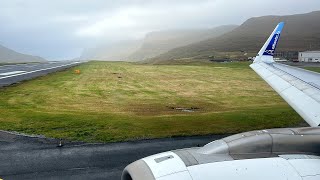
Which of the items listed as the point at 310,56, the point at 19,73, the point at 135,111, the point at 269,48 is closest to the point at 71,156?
the point at 135,111

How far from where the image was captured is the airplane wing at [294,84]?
43.3 ft

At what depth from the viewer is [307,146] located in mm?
7895

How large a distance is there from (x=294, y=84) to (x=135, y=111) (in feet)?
48.2

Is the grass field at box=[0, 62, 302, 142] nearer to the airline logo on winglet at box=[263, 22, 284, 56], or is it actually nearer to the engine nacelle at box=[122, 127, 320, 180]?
the airline logo on winglet at box=[263, 22, 284, 56]

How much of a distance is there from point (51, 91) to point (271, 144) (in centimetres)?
3631

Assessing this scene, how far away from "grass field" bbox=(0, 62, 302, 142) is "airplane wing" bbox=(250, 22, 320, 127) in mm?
3732

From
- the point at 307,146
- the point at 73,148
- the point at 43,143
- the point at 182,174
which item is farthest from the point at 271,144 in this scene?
the point at 43,143

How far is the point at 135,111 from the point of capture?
29.0 metres

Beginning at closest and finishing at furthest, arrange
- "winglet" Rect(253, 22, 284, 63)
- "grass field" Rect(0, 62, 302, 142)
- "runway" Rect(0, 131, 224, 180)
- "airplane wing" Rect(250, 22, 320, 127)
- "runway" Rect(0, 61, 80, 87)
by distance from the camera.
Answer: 1. "airplane wing" Rect(250, 22, 320, 127)
2. "runway" Rect(0, 131, 224, 180)
3. "grass field" Rect(0, 62, 302, 142)
4. "winglet" Rect(253, 22, 284, 63)
5. "runway" Rect(0, 61, 80, 87)

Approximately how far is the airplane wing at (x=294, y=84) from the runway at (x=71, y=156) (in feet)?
16.6

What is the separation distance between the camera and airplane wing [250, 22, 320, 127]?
13.2 m

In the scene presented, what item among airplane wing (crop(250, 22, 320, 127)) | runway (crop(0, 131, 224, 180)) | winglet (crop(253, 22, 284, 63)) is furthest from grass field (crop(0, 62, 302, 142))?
winglet (crop(253, 22, 284, 63))

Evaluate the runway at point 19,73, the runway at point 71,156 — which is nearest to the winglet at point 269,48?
the runway at point 71,156

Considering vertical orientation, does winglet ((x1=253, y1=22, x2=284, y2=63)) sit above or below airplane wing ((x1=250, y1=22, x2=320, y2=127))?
above
